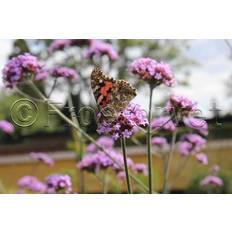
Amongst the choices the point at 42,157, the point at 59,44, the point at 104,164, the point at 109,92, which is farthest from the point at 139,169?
the point at 59,44

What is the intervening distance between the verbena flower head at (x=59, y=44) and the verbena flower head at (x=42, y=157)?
2.73ft

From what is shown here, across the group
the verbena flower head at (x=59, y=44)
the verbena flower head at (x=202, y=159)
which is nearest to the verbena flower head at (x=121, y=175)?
the verbena flower head at (x=202, y=159)

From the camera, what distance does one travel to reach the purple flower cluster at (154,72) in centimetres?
341

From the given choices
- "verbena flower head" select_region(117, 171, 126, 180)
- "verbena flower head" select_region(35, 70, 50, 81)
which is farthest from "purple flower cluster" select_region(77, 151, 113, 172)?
"verbena flower head" select_region(35, 70, 50, 81)

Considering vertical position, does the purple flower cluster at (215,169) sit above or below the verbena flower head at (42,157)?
below

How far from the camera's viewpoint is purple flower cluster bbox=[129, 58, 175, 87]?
3.41m

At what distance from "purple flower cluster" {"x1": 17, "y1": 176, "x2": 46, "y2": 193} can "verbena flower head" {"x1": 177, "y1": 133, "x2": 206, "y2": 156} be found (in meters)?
1.05

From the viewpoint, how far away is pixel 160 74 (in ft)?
11.2

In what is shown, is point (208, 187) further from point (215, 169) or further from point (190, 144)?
point (190, 144)

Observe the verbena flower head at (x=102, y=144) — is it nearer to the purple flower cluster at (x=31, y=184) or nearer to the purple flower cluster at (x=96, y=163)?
the purple flower cluster at (x=96, y=163)

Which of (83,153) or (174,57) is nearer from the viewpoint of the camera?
(83,153)
